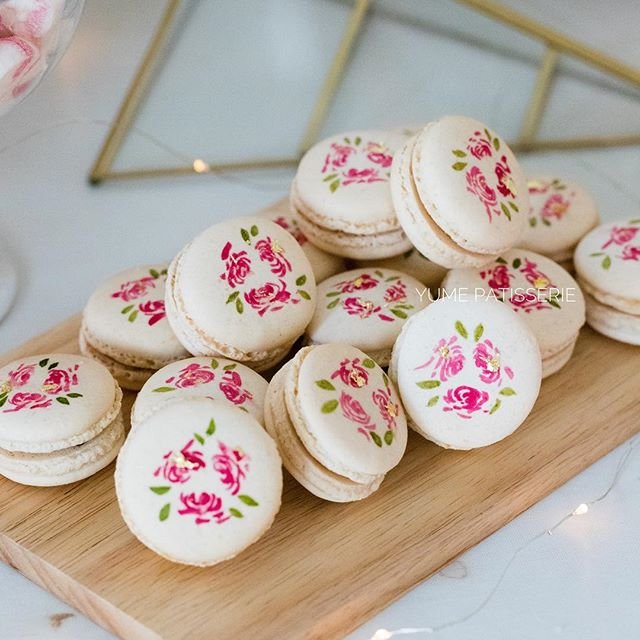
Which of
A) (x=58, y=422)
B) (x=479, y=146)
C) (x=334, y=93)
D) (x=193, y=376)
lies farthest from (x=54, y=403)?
(x=334, y=93)

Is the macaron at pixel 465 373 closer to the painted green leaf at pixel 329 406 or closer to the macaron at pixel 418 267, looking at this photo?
the painted green leaf at pixel 329 406

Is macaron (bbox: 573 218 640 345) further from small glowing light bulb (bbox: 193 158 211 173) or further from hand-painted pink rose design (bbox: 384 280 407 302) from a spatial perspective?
small glowing light bulb (bbox: 193 158 211 173)

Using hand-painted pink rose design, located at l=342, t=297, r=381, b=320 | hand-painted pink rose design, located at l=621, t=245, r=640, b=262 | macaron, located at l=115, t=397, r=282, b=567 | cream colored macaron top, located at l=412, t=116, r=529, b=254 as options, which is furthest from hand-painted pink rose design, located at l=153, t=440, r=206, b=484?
hand-painted pink rose design, located at l=621, t=245, r=640, b=262

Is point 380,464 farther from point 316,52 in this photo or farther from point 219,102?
point 316,52

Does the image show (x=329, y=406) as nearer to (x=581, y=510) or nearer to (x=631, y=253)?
(x=581, y=510)

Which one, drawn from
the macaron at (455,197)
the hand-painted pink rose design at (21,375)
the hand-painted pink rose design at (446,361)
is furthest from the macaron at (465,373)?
the hand-painted pink rose design at (21,375)
